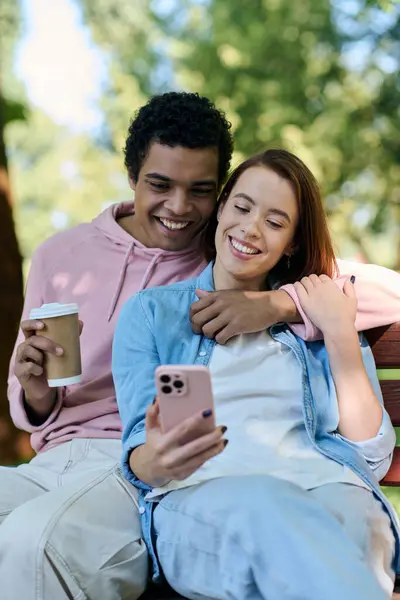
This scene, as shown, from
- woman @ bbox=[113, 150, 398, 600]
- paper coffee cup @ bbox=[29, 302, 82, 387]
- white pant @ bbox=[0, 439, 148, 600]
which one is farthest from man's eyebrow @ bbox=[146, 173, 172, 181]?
white pant @ bbox=[0, 439, 148, 600]

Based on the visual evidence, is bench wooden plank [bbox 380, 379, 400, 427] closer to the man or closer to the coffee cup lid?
the man

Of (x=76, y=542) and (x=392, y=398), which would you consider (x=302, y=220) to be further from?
(x=76, y=542)

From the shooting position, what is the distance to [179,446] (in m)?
2.16

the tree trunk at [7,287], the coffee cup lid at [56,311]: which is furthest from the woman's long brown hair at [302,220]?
the tree trunk at [7,287]

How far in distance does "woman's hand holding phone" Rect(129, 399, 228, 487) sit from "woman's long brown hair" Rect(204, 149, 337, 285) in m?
0.90

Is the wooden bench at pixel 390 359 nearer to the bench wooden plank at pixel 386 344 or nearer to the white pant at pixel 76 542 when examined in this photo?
the bench wooden plank at pixel 386 344

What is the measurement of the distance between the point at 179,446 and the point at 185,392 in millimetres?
171

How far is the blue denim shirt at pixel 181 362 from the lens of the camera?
8.30 feet

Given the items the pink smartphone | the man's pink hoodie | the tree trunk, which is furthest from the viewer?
the tree trunk

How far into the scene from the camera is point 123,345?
2652 millimetres

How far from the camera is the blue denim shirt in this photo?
2.53 meters

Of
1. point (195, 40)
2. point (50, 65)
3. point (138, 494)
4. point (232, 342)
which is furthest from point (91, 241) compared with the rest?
point (50, 65)

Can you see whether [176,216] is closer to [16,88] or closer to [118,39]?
[118,39]

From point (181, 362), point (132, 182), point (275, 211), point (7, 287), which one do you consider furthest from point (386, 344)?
point (7, 287)
